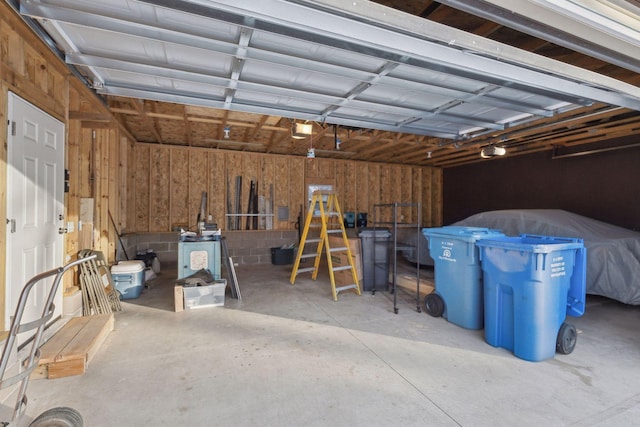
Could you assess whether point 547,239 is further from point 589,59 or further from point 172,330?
point 172,330

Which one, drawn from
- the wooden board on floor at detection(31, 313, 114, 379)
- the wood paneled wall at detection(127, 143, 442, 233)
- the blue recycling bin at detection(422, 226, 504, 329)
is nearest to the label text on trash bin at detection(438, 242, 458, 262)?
the blue recycling bin at detection(422, 226, 504, 329)

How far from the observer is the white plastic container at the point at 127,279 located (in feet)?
14.1

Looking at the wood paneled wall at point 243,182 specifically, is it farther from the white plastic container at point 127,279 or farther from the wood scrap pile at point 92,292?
the wood scrap pile at point 92,292

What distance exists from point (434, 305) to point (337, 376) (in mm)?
1862

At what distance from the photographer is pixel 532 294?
260 centimetres

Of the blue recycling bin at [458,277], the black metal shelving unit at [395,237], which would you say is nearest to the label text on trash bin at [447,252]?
the blue recycling bin at [458,277]

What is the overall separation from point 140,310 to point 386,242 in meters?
3.70

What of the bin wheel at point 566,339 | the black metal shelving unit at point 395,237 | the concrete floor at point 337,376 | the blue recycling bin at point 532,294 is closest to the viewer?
the concrete floor at point 337,376

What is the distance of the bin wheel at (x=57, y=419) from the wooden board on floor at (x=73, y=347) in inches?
35.3

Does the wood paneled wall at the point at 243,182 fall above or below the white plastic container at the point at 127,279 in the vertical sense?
above

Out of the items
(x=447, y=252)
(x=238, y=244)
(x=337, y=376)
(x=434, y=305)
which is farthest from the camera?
(x=238, y=244)

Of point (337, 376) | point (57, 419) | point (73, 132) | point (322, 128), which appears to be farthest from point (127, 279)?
point (322, 128)

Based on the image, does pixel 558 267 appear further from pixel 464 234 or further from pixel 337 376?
pixel 337 376

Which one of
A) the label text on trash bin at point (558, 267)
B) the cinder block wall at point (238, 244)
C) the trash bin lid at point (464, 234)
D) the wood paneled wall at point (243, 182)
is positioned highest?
the wood paneled wall at point (243, 182)
